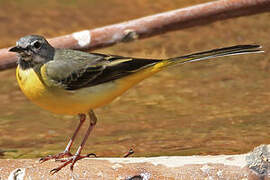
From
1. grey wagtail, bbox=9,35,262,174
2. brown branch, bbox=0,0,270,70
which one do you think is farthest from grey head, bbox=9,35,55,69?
brown branch, bbox=0,0,270,70

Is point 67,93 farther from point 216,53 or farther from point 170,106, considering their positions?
point 170,106

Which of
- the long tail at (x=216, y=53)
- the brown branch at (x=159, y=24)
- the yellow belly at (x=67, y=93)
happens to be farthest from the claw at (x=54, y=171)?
the brown branch at (x=159, y=24)

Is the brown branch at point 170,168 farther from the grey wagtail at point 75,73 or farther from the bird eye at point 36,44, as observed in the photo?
the bird eye at point 36,44

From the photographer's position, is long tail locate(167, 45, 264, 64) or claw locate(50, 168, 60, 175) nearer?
claw locate(50, 168, 60, 175)

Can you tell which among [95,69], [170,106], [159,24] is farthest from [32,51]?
[170,106]

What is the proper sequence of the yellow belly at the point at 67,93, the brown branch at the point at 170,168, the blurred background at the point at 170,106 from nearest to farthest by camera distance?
the brown branch at the point at 170,168, the yellow belly at the point at 67,93, the blurred background at the point at 170,106

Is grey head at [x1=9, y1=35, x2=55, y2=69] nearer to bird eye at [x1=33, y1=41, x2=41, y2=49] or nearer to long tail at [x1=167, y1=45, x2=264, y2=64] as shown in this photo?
bird eye at [x1=33, y1=41, x2=41, y2=49]
